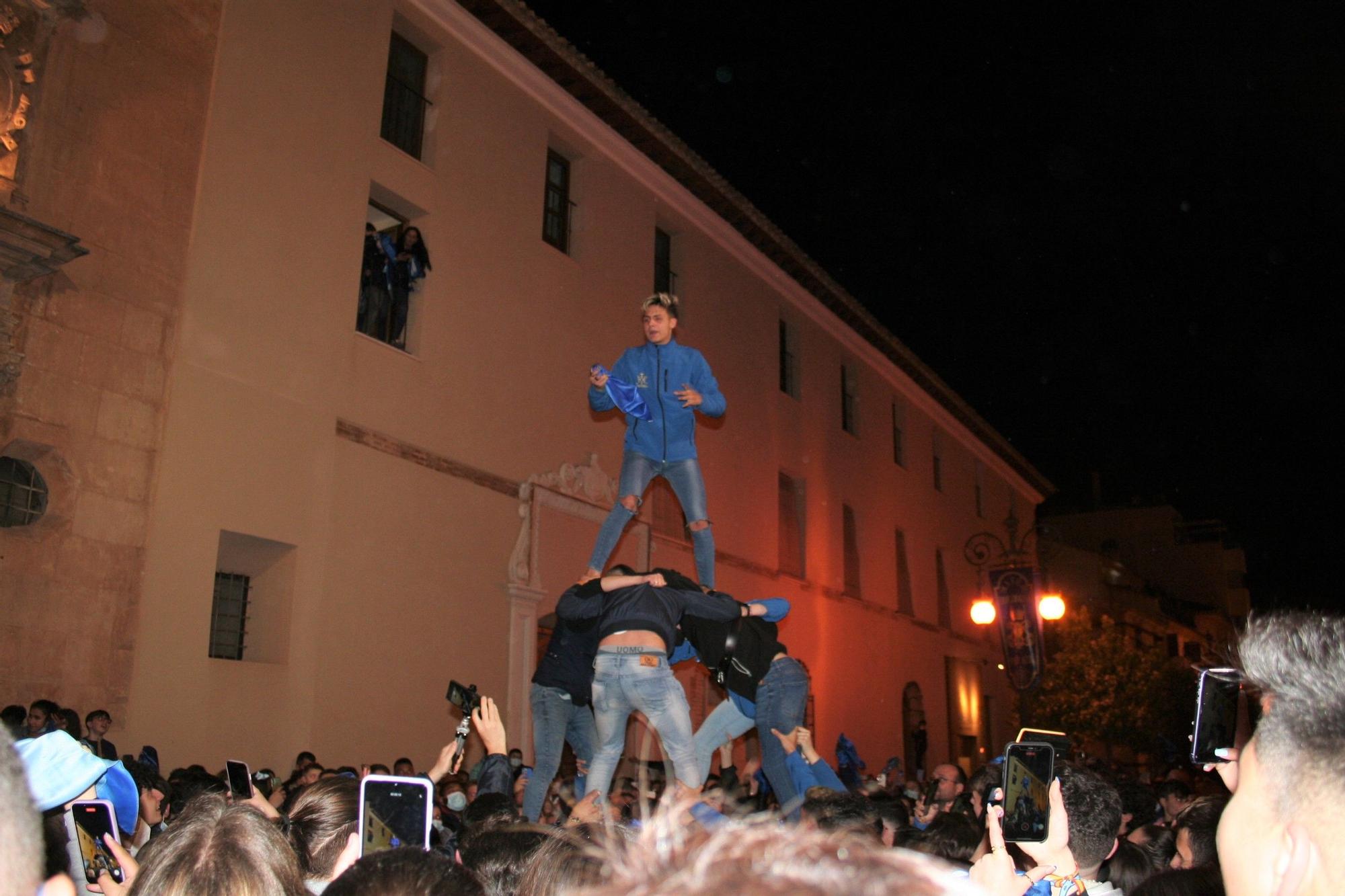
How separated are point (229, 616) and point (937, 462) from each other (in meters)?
24.3

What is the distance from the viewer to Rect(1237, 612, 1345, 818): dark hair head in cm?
162

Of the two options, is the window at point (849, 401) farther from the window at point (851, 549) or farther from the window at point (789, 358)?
the window at point (789, 358)

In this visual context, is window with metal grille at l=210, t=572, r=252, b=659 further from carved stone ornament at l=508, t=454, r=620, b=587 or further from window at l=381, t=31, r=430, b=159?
window at l=381, t=31, r=430, b=159

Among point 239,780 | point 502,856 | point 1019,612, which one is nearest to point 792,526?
point 1019,612

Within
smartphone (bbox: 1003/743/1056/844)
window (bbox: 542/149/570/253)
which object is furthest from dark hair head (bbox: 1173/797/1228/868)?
window (bbox: 542/149/570/253)

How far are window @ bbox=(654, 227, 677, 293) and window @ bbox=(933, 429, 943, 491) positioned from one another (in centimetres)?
1430

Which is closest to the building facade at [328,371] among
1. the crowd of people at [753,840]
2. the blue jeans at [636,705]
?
the blue jeans at [636,705]

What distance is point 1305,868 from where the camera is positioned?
1562 mm

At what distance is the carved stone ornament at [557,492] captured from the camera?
15.7m

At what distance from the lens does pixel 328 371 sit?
13.5 metres

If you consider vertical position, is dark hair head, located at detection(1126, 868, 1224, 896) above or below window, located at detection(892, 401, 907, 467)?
below

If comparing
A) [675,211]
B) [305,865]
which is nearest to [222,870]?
[305,865]

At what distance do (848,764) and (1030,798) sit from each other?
6.28m

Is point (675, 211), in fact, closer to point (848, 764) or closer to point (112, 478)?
point (112, 478)
